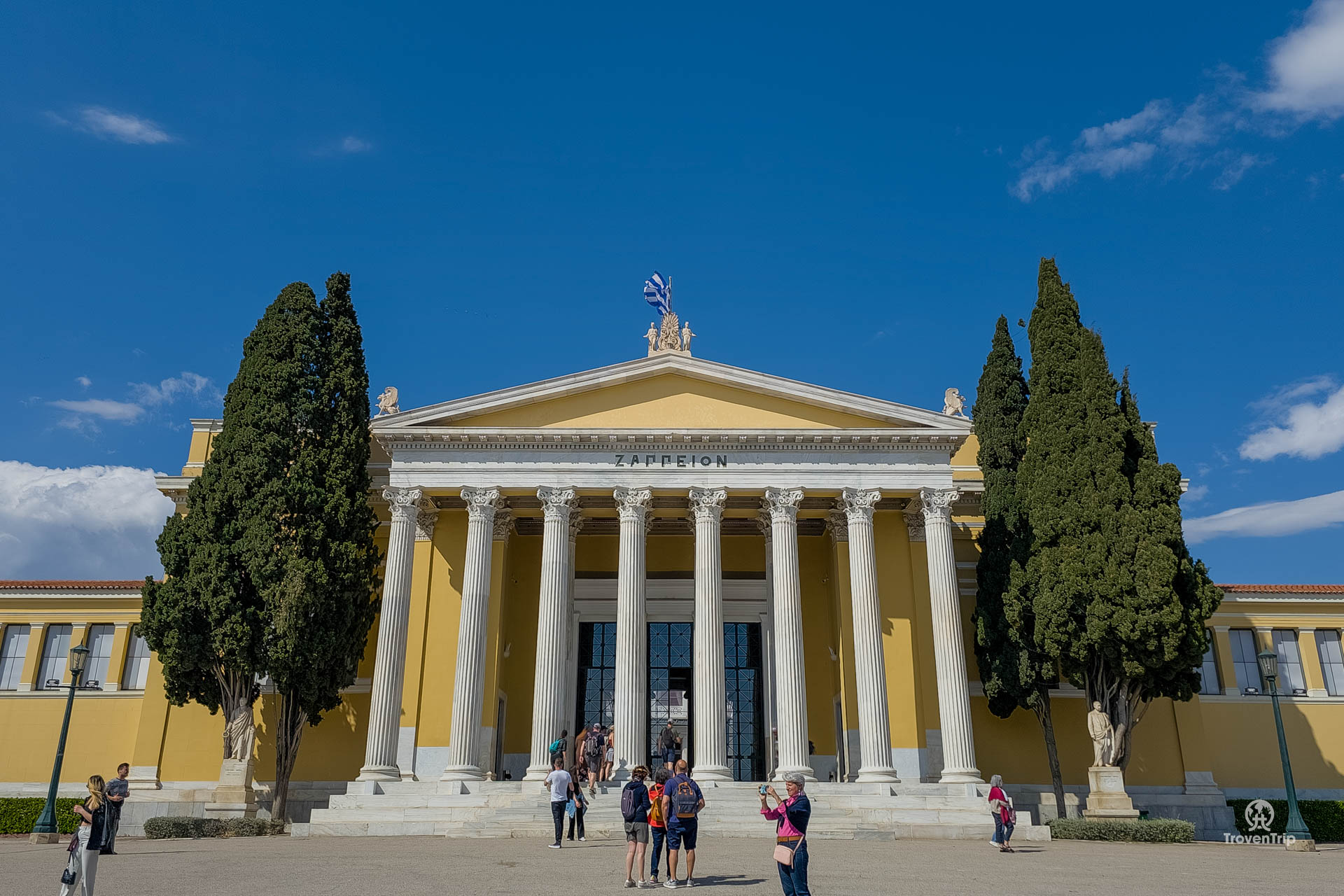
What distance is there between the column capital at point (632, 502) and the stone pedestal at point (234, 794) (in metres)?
11.5

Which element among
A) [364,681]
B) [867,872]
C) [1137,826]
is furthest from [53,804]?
[1137,826]

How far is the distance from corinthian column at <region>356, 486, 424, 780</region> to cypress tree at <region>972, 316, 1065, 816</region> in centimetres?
1645

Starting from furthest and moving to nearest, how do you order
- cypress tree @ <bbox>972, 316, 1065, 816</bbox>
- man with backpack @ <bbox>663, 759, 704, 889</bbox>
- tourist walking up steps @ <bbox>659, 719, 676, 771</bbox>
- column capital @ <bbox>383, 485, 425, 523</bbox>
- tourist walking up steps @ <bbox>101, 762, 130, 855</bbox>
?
column capital @ <bbox>383, 485, 425, 523</bbox> < cypress tree @ <bbox>972, 316, 1065, 816</bbox> < tourist walking up steps @ <bbox>659, 719, 676, 771</bbox> < man with backpack @ <bbox>663, 759, 704, 889</bbox> < tourist walking up steps @ <bbox>101, 762, 130, 855</bbox>

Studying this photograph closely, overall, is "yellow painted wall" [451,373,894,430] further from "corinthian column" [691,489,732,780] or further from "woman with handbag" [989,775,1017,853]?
"woman with handbag" [989,775,1017,853]

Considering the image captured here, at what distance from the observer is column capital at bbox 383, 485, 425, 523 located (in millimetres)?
26781

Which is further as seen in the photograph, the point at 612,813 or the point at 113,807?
the point at 612,813

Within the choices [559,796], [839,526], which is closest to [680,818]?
[559,796]

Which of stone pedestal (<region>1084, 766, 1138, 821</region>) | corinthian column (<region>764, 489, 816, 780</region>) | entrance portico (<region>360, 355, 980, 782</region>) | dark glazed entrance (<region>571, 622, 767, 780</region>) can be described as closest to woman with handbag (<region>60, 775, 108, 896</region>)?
entrance portico (<region>360, 355, 980, 782</region>)

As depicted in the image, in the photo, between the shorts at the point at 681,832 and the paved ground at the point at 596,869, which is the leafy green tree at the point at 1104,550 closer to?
the paved ground at the point at 596,869

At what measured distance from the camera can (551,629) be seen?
25516 mm

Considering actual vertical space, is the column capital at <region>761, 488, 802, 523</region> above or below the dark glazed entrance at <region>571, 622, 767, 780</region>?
above

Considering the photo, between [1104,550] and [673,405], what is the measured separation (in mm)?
12256

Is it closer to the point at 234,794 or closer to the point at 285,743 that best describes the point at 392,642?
the point at 285,743

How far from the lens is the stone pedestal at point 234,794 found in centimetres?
2289
